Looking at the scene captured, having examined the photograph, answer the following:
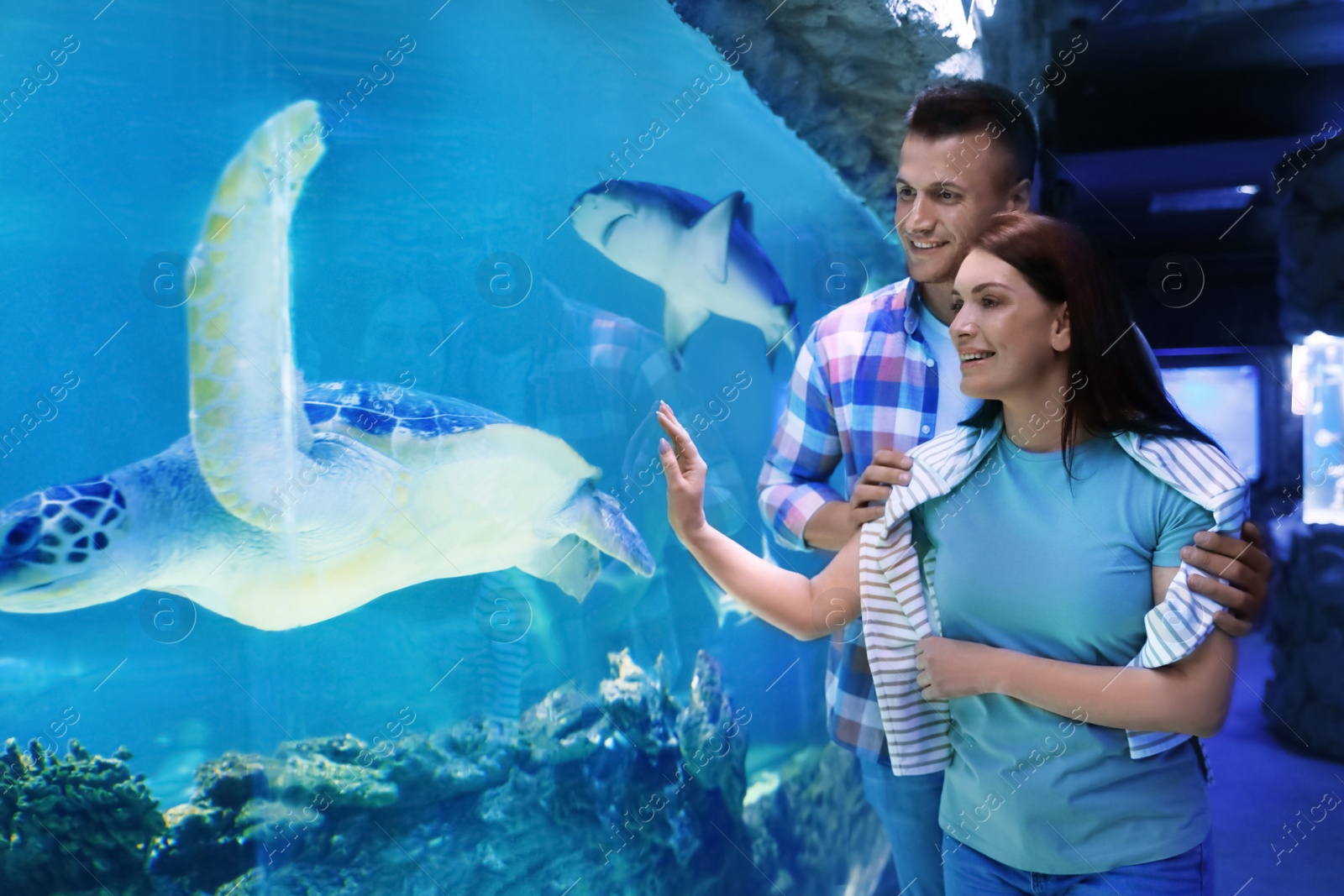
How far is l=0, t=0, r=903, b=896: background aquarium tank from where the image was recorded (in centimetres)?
157

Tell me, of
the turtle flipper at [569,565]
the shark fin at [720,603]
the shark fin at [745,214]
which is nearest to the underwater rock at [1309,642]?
the shark fin at [720,603]

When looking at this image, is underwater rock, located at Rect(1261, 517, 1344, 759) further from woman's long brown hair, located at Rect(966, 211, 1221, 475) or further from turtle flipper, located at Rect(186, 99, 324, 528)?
turtle flipper, located at Rect(186, 99, 324, 528)

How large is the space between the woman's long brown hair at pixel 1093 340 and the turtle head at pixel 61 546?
5.41ft

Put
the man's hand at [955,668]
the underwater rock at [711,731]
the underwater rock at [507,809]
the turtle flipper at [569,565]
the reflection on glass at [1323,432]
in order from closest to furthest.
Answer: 1. the man's hand at [955,668]
2. the underwater rock at [507,809]
3. the turtle flipper at [569,565]
4. the underwater rock at [711,731]
5. the reflection on glass at [1323,432]

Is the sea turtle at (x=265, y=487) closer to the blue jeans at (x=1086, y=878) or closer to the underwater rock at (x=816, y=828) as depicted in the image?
the blue jeans at (x=1086, y=878)

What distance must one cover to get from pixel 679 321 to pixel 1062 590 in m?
1.68

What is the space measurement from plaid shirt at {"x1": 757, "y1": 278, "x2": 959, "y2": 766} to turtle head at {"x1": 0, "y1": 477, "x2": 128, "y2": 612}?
1.27 metres

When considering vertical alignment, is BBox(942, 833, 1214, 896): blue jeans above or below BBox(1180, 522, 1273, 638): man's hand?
below

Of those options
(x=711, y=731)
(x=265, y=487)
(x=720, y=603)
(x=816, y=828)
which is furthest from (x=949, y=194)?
(x=816, y=828)

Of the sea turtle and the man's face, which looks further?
the sea turtle

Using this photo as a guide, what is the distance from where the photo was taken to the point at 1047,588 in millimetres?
960

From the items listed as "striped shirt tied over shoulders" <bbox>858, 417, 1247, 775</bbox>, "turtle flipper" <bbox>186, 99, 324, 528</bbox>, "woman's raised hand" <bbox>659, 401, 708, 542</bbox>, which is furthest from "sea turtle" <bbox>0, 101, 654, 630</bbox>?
"striped shirt tied over shoulders" <bbox>858, 417, 1247, 775</bbox>

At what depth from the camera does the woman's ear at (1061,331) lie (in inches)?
38.8

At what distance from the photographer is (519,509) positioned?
198 cm
